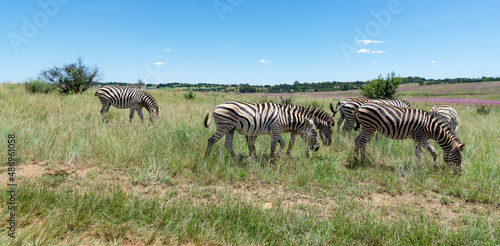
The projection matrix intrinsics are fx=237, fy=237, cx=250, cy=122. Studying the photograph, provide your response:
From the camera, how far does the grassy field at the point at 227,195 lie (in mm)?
2547

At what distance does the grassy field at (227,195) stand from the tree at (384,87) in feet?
27.7

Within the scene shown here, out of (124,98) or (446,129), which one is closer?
(446,129)

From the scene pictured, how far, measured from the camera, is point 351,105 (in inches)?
343

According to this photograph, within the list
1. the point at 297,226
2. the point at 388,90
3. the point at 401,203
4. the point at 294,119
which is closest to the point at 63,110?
the point at 294,119

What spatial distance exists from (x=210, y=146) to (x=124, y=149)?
179cm

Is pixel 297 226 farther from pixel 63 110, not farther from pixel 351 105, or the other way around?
pixel 63 110

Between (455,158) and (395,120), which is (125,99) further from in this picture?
(455,158)

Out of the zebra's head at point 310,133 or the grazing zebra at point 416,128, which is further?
the zebra's head at point 310,133

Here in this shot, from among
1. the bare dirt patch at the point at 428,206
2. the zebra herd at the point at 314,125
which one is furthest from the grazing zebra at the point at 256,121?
the bare dirt patch at the point at 428,206

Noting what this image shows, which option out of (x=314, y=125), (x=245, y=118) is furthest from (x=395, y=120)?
(x=245, y=118)

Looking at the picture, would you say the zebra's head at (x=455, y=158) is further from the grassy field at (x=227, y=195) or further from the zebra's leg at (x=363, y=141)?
the zebra's leg at (x=363, y=141)

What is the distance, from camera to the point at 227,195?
352cm

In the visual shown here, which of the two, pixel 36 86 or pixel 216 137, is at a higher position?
pixel 36 86

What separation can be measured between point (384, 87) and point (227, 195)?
48.9 ft
